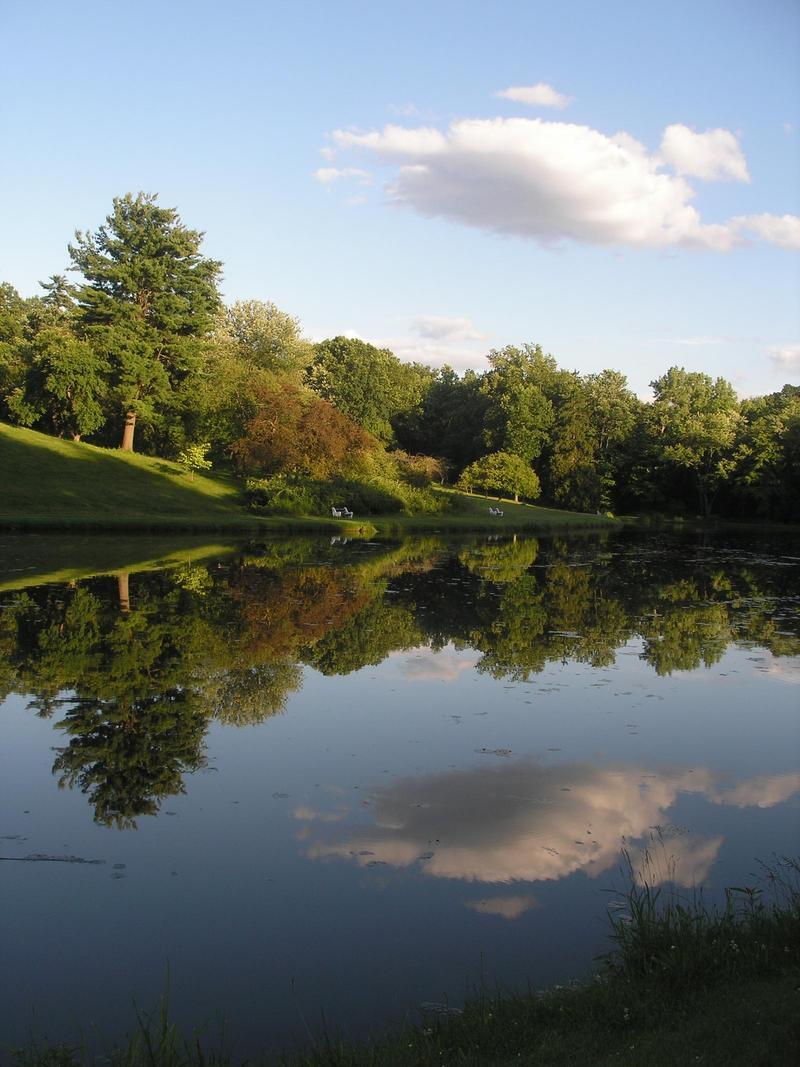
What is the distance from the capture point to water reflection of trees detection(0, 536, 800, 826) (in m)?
9.72

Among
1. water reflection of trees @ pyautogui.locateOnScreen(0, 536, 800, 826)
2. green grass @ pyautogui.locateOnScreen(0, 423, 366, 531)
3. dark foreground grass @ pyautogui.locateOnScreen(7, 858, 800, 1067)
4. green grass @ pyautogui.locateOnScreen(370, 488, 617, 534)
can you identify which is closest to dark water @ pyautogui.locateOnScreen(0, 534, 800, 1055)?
water reflection of trees @ pyautogui.locateOnScreen(0, 536, 800, 826)

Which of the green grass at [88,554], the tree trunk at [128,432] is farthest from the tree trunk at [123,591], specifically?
the tree trunk at [128,432]

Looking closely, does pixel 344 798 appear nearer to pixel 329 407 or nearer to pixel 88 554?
pixel 88 554

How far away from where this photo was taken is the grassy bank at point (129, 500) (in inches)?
1516

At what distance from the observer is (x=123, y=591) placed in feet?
64.8

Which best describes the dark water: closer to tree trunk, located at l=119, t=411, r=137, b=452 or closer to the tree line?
the tree line

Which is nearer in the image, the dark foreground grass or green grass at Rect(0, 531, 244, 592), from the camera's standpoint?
the dark foreground grass

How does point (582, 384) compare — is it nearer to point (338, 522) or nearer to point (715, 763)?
point (338, 522)

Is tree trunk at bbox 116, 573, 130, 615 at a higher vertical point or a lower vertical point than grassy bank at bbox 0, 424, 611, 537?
lower

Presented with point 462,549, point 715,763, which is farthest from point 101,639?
point 462,549

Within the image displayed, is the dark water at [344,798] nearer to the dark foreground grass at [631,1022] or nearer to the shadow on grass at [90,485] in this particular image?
the dark foreground grass at [631,1022]

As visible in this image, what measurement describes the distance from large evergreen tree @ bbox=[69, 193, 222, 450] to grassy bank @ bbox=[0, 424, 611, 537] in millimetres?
4208

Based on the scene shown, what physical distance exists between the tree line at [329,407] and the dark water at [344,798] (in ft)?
105

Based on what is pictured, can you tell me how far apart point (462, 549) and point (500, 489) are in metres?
31.6
